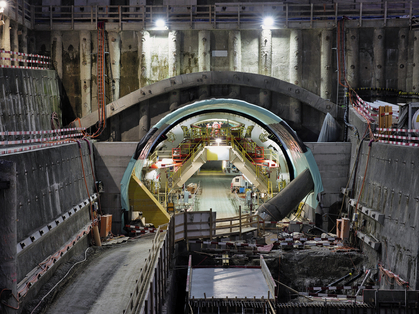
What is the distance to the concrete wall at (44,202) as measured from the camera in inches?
359

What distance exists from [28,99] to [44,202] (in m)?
5.55

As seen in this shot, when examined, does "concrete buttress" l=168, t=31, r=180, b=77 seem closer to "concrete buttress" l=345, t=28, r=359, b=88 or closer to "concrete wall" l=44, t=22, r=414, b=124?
"concrete wall" l=44, t=22, r=414, b=124

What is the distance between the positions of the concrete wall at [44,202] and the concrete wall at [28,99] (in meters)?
2.08

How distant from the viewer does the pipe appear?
16.7m

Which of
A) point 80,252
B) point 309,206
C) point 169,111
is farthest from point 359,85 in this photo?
point 80,252

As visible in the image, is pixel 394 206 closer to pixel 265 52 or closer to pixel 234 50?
pixel 265 52

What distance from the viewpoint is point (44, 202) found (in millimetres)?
10930

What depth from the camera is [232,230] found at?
16.8m

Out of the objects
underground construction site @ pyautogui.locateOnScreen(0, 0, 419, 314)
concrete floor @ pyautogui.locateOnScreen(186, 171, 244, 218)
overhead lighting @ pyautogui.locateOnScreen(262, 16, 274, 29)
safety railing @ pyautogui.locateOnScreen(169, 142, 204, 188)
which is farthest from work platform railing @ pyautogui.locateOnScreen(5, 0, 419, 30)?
concrete floor @ pyautogui.locateOnScreen(186, 171, 244, 218)

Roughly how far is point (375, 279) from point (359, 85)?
877 centimetres

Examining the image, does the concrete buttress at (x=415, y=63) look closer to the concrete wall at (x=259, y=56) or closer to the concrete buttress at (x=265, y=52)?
the concrete wall at (x=259, y=56)

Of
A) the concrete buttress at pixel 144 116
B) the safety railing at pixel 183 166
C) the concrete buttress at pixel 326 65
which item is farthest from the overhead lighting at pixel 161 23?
the safety railing at pixel 183 166

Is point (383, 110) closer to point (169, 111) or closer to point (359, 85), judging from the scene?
point (359, 85)

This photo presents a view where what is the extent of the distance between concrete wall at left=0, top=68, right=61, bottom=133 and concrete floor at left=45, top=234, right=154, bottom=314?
5.29m
